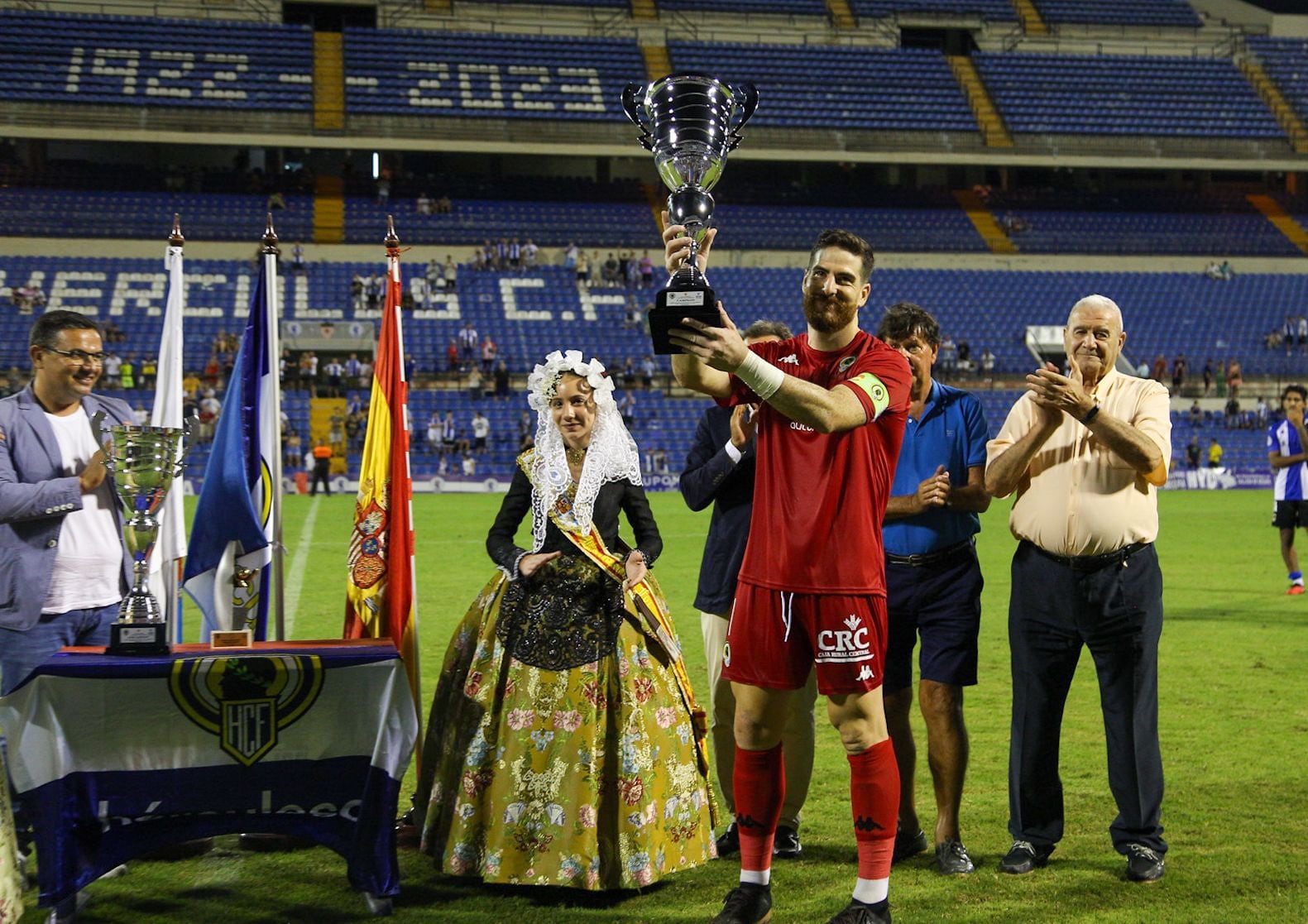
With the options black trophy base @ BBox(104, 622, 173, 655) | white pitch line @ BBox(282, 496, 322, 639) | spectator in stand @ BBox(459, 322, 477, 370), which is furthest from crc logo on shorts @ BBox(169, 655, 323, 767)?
spectator in stand @ BBox(459, 322, 477, 370)

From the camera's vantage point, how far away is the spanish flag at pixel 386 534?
200 inches

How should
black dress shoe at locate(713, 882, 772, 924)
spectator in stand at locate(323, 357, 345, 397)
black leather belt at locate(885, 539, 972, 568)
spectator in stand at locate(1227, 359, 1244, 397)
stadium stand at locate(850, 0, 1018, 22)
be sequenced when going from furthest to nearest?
stadium stand at locate(850, 0, 1018, 22), spectator in stand at locate(1227, 359, 1244, 397), spectator in stand at locate(323, 357, 345, 397), black leather belt at locate(885, 539, 972, 568), black dress shoe at locate(713, 882, 772, 924)

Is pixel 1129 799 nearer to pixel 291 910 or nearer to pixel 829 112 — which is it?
pixel 291 910

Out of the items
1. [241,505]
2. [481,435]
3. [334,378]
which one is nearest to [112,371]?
[334,378]

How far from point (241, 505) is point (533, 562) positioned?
1.21m

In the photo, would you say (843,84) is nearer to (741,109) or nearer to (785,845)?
(785,845)

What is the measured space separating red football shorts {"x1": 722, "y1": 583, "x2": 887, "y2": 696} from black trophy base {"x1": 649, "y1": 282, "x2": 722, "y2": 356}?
101cm

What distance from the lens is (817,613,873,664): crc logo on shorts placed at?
4023 millimetres

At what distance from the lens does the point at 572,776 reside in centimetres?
461

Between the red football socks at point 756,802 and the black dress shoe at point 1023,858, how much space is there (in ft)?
3.82

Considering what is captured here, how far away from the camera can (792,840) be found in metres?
5.14

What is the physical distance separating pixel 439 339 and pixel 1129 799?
30.9 metres

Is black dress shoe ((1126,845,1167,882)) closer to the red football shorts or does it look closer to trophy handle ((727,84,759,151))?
the red football shorts

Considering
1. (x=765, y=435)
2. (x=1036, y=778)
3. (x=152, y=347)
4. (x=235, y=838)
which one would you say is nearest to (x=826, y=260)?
(x=765, y=435)
